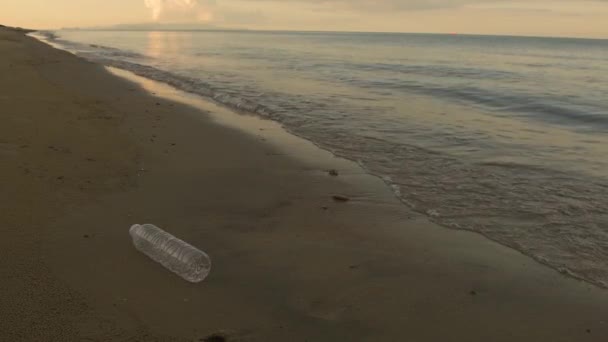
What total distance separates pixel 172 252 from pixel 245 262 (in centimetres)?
75

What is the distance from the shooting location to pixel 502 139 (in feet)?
36.6

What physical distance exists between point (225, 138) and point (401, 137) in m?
4.36

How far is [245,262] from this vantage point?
168 inches

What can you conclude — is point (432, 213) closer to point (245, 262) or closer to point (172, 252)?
point (245, 262)

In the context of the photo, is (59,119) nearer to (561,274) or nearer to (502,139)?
(561,274)

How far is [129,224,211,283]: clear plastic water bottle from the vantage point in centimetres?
398

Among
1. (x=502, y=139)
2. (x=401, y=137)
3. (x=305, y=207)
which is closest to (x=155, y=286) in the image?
(x=305, y=207)

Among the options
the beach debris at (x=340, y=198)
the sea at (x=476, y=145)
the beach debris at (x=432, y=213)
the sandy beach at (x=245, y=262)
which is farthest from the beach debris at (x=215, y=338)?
the beach debris at (x=432, y=213)

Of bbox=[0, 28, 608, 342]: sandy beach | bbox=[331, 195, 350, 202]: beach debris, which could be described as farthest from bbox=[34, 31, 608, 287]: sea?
bbox=[331, 195, 350, 202]: beach debris

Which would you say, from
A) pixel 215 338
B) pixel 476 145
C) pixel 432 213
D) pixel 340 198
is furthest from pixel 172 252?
pixel 476 145

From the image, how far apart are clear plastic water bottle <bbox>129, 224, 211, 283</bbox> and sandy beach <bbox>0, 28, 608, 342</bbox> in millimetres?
96

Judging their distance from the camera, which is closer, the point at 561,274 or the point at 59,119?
the point at 561,274

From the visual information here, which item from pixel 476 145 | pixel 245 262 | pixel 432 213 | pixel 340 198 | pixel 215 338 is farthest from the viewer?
pixel 476 145

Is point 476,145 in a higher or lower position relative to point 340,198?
higher
